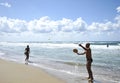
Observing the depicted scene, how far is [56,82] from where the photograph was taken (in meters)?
10.1

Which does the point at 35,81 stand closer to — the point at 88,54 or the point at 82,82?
the point at 82,82

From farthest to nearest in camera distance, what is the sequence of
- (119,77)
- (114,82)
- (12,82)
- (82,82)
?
(119,77)
(114,82)
(82,82)
(12,82)

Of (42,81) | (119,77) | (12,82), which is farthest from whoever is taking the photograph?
(119,77)

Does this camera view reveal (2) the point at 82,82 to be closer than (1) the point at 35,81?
No

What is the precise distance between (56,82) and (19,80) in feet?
5.45

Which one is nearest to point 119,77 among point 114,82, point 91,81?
point 114,82

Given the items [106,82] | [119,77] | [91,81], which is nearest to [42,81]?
[91,81]

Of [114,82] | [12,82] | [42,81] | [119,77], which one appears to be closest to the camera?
[12,82]

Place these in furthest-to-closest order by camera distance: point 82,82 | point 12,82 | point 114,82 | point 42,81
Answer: point 114,82 → point 82,82 → point 42,81 → point 12,82

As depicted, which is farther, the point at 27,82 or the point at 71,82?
the point at 71,82

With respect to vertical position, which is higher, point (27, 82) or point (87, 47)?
point (87, 47)

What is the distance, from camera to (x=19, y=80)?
9.85 metres

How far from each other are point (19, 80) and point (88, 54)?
144 inches

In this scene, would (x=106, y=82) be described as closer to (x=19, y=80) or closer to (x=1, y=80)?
(x=19, y=80)
